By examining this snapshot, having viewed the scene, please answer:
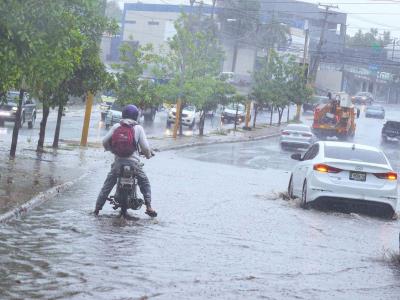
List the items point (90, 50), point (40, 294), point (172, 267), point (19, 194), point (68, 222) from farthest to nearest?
point (90, 50), point (19, 194), point (68, 222), point (172, 267), point (40, 294)

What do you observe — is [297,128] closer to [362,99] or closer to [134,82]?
[134,82]

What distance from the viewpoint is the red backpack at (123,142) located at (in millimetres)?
13820

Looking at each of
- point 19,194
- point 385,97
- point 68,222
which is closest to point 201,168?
point 19,194

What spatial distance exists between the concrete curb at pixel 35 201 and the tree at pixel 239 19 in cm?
9384

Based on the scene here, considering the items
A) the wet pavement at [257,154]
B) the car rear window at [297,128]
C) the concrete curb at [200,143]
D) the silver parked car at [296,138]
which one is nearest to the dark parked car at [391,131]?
the wet pavement at [257,154]

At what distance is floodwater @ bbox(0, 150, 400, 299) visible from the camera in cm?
912

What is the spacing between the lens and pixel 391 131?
65375 millimetres

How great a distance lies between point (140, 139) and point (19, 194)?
2.99 meters

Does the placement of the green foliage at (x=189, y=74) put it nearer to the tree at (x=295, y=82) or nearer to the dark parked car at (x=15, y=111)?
the dark parked car at (x=15, y=111)

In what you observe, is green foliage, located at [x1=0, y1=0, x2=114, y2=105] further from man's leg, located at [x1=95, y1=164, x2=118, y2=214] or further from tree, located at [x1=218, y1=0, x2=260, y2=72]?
tree, located at [x1=218, y1=0, x2=260, y2=72]

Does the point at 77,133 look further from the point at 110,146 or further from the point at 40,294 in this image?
the point at 40,294

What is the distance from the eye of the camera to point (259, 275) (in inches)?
400

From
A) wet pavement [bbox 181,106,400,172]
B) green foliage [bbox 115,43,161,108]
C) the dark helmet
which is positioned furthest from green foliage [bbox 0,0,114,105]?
green foliage [bbox 115,43,161,108]

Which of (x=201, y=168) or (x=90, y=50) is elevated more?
(x=90, y=50)
